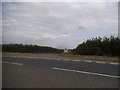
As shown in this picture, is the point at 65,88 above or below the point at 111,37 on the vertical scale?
below

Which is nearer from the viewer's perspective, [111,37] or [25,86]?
[25,86]

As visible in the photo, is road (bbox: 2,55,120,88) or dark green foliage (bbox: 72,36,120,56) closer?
road (bbox: 2,55,120,88)

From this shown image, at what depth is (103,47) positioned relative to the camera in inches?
895

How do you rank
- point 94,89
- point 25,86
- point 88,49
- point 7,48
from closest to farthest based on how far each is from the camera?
point 94,89 → point 25,86 → point 88,49 → point 7,48

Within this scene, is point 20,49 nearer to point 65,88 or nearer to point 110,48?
point 110,48

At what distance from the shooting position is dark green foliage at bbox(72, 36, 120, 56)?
2144 centimetres

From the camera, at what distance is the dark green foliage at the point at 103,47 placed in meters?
21.4

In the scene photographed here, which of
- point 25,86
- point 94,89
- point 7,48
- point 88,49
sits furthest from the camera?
point 7,48

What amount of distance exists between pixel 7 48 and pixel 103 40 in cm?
2564

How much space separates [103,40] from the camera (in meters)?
23.0

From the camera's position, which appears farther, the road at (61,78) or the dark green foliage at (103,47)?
the dark green foliage at (103,47)

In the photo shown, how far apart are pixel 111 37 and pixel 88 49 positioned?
410 cm

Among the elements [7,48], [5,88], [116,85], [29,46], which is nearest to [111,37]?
[116,85]

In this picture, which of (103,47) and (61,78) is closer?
(61,78)
